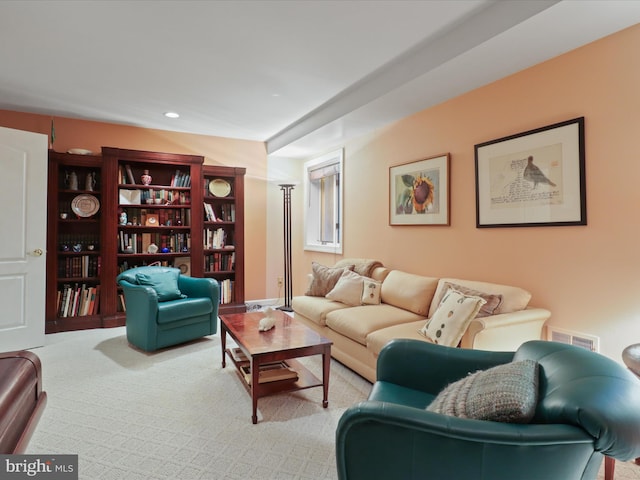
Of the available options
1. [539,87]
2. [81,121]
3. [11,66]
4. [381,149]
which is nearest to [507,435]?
[539,87]

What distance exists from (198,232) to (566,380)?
14.4ft

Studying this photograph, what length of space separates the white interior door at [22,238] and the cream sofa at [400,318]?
8.70 feet

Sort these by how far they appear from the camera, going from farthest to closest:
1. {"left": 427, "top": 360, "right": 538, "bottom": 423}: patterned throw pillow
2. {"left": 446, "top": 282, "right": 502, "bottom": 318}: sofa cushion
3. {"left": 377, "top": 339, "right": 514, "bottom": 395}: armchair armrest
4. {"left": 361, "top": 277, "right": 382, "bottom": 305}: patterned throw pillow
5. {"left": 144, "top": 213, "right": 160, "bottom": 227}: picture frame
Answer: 1. {"left": 144, "top": 213, "right": 160, "bottom": 227}: picture frame
2. {"left": 361, "top": 277, "right": 382, "bottom": 305}: patterned throw pillow
3. {"left": 446, "top": 282, "right": 502, "bottom": 318}: sofa cushion
4. {"left": 377, "top": 339, "right": 514, "bottom": 395}: armchair armrest
5. {"left": 427, "top": 360, "right": 538, "bottom": 423}: patterned throw pillow

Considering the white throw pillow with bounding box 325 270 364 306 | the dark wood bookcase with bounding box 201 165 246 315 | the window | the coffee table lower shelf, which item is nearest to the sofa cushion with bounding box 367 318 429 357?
the coffee table lower shelf

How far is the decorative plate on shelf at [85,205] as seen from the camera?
4.29 meters

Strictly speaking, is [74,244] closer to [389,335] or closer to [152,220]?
[152,220]

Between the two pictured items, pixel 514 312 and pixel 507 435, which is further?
pixel 514 312

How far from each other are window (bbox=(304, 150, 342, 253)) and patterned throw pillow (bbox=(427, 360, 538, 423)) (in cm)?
370

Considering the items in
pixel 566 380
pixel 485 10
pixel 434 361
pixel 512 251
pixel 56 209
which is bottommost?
pixel 434 361

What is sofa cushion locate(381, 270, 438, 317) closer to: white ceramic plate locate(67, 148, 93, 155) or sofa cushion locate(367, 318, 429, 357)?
sofa cushion locate(367, 318, 429, 357)

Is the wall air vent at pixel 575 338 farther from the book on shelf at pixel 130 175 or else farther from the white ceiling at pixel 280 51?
the book on shelf at pixel 130 175

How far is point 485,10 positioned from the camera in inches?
86.0

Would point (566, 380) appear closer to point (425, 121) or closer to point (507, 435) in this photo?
point (507, 435)

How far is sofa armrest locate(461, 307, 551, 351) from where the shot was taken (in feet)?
7.21
